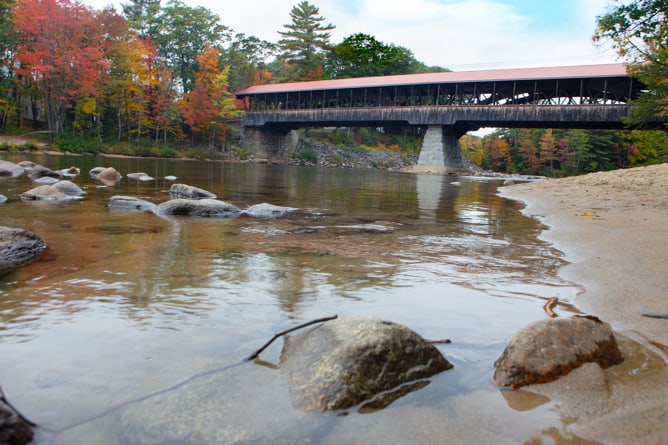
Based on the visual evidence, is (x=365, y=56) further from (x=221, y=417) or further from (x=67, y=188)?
(x=221, y=417)

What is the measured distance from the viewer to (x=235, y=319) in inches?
101

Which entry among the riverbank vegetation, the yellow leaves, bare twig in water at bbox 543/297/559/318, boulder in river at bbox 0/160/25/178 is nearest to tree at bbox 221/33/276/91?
the riverbank vegetation

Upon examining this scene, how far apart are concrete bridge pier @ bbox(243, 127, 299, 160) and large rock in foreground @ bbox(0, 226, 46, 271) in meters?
41.6

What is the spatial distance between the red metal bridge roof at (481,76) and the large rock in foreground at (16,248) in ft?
90.3

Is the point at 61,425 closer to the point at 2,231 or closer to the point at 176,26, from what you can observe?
the point at 2,231

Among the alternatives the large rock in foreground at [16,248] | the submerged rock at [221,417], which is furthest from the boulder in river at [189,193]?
the submerged rock at [221,417]

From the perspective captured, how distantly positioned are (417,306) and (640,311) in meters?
1.18

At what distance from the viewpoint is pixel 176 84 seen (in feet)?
149

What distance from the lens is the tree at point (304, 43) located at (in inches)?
2108

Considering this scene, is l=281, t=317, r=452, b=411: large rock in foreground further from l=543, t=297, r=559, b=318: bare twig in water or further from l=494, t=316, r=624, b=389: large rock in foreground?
l=543, t=297, r=559, b=318: bare twig in water

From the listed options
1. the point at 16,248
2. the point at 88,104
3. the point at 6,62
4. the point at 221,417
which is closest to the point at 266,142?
the point at 88,104

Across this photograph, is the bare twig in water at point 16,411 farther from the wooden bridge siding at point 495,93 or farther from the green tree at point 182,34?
the green tree at point 182,34

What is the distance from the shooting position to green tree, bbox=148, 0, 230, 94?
4434 centimetres

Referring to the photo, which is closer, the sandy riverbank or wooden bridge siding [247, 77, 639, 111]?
the sandy riverbank
